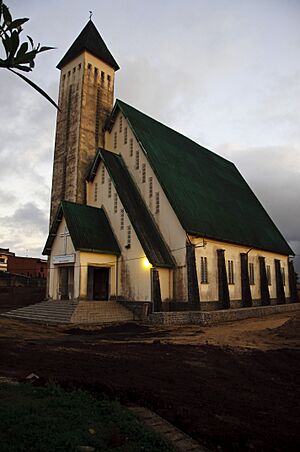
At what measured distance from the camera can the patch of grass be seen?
3994 millimetres

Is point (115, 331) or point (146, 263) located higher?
point (146, 263)

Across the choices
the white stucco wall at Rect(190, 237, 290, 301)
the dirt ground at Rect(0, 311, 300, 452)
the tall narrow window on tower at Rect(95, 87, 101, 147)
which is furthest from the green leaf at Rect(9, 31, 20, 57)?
the tall narrow window on tower at Rect(95, 87, 101, 147)

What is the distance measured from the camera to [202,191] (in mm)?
30969

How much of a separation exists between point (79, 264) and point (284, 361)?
1543cm

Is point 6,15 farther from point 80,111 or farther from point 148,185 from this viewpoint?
point 80,111

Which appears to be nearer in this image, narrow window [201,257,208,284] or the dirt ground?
the dirt ground

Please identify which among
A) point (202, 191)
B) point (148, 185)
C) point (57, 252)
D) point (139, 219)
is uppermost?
point (202, 191)

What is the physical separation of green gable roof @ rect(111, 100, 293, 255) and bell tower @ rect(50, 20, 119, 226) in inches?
109

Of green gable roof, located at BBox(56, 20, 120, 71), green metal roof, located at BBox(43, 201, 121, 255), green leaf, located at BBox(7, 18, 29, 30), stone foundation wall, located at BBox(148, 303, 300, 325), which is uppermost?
green gable roof, located at BBox(56, 20, 120, 71)

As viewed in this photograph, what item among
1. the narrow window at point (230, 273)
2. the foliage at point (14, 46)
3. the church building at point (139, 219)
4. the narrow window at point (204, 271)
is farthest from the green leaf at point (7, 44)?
the narrow window at point (230, 273)

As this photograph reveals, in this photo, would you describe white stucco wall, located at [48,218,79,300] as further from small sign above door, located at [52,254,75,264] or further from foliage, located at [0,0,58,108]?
foliage, located at [0,0,58,108]

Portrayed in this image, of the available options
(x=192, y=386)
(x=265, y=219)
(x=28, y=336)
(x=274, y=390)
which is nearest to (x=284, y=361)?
(x=274, y=390)

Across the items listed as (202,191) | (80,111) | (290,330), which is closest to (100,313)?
(290,330)

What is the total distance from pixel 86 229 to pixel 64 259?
268 centimetres
